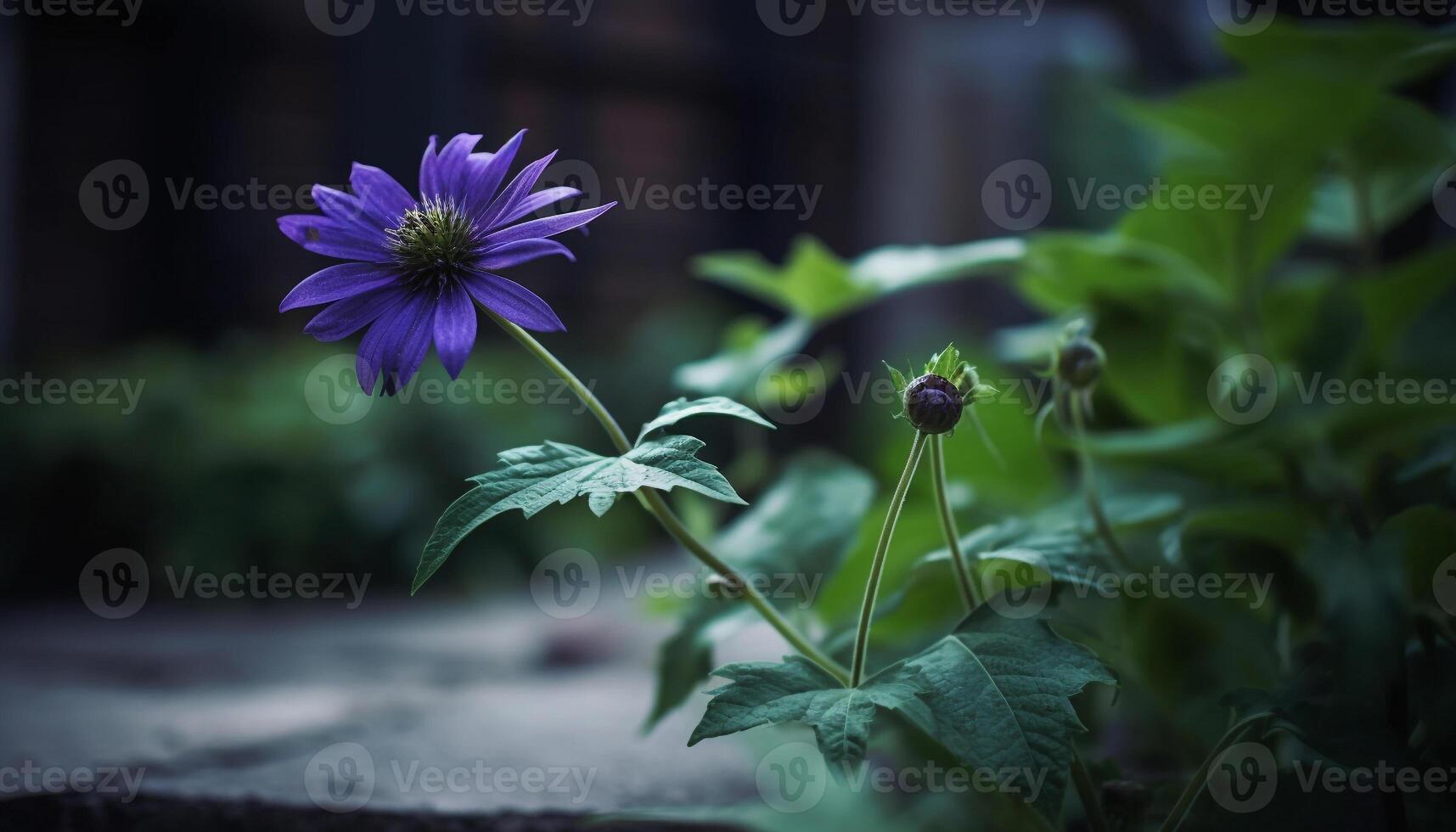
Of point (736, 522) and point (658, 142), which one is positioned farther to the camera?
point (658, 142)

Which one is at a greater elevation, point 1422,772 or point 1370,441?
point 1370,441

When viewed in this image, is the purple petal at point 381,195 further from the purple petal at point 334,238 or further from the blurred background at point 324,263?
the blurred background at point 324,263

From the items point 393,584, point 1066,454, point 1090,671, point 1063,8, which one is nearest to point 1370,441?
point 1066,454

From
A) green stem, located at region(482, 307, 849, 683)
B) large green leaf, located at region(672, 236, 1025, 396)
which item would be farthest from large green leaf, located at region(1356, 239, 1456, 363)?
Result: green stem, located at region(482, 307, 849, 683)

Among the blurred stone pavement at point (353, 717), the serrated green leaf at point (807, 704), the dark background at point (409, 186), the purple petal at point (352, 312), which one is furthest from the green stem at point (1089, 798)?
the dark background at point (409, 186)

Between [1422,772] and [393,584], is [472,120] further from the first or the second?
[1422,772]

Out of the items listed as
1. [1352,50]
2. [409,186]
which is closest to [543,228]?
[1352,50]
